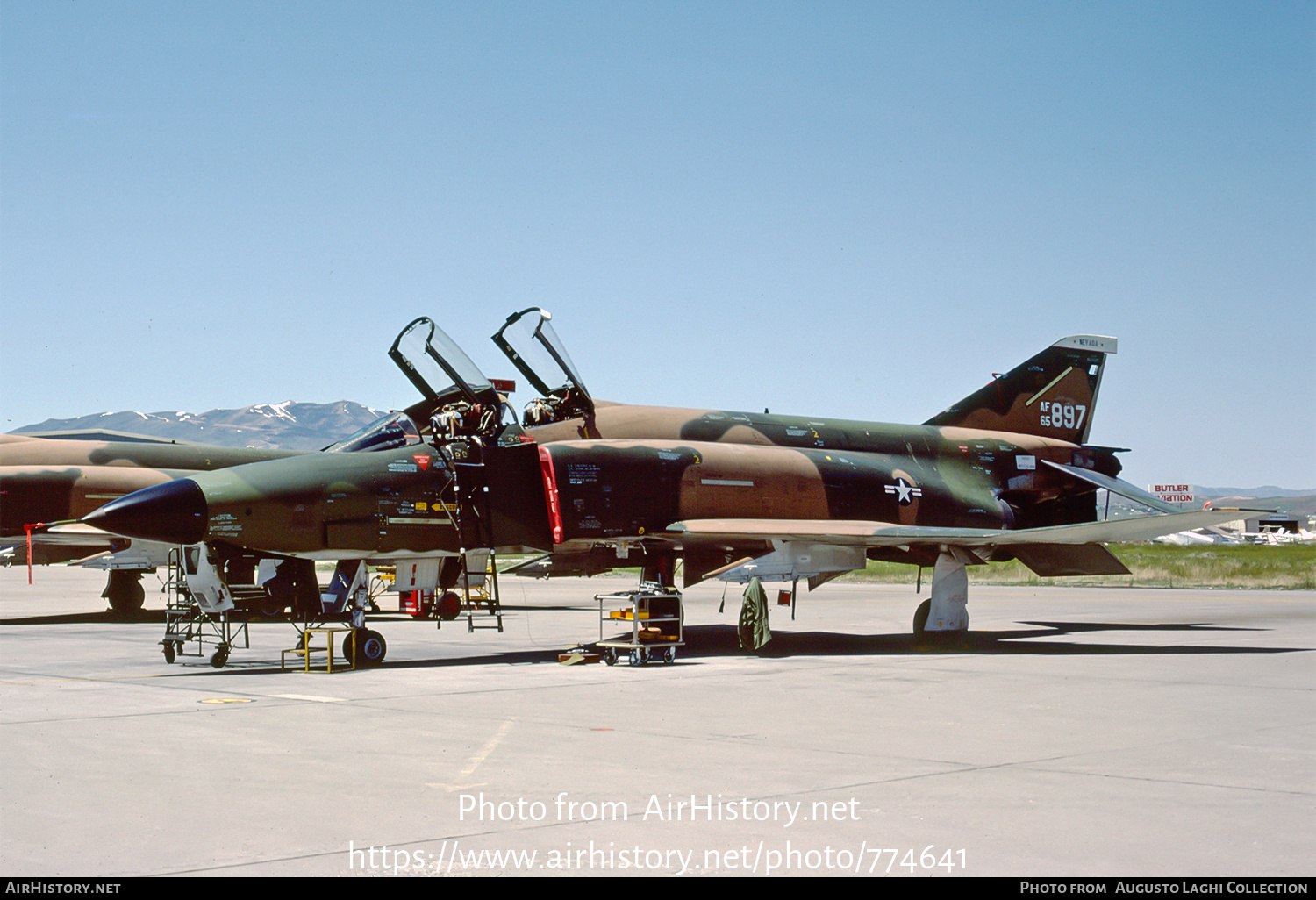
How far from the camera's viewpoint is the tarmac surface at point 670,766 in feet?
15.3

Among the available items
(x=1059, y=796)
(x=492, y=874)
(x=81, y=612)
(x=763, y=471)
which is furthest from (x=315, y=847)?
(x=81, y=612)

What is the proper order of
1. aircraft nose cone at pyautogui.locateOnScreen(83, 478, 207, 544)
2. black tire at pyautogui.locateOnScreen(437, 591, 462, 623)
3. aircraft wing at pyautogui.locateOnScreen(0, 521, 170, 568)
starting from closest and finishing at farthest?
aircraft nose cone at pyautogui.locateOnScreen(83, 478, 207, 544) → black tire at pyautogui.locateOnScreen(437, 591, 462, 623) → aircraft wing at pyautogui.locateOnScreen(0, 521, 170, 568)

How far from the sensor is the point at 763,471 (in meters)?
15.7

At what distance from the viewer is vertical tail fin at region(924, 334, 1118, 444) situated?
19.8 metres

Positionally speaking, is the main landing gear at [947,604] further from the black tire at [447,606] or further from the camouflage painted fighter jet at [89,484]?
the camouflage painted fighter jet at [89,484]

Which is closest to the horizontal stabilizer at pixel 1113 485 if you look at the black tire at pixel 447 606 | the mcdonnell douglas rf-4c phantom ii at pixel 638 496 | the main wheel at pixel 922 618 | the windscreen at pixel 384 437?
the mcdonnell douglas rf-4c phantom ii at pixel 638 496

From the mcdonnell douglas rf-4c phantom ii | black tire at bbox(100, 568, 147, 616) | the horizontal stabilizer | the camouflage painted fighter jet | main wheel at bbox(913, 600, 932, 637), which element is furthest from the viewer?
black tire at bbox(100, 568, 147, 616)

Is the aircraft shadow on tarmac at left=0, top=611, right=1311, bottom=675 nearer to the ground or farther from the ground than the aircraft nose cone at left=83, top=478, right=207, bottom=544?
nearer to the ground

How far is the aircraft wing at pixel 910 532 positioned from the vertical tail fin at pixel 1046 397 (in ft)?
15.3

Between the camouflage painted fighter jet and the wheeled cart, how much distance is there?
33.1 ft

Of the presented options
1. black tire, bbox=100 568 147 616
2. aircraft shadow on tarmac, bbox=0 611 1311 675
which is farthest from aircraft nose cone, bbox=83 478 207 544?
black tire, bbox=100 568 147 616

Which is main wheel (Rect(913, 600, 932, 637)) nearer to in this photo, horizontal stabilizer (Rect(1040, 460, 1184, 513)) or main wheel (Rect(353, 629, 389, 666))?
horizontal stabilizer (Rect(1040, 460, 1184, 513))

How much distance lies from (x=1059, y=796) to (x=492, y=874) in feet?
9.73

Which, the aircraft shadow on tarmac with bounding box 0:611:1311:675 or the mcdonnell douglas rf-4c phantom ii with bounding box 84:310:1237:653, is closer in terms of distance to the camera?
the mcdonnell douglas rf-4c phantom ii with bounding box 84:310:1237:653
